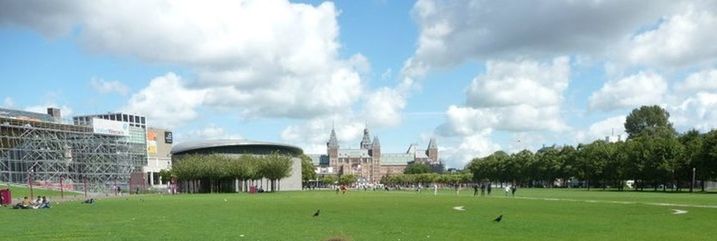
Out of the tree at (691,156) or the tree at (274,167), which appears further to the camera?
the tree at (274,167)

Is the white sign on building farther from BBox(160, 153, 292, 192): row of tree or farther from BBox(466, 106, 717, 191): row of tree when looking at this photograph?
BBox(466, 106, 717, 191): row of tree

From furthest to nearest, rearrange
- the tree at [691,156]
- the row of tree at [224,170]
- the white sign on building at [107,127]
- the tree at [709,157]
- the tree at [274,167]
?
1. the white sign on building at [107,127]
2. the tree at [274,167]
3. the row of tree at [224,170]
4. the tree at [691,156]
5. the tree at [709,157]

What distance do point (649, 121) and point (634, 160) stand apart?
50315 millimetres

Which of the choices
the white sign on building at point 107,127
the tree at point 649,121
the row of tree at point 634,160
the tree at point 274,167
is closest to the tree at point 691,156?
the row of tree at point 634,160

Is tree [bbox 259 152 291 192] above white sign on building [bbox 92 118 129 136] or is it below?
below

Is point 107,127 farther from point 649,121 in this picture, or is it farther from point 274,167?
point 649,121

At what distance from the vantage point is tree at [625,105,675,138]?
162 meters

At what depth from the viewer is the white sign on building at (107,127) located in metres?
150

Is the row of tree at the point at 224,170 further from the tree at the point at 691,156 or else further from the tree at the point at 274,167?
the tree at the point at 691,156

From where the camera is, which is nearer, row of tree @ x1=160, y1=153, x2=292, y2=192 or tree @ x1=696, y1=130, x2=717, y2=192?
tree @ x1=696, y1=130, x2=717, y2=192

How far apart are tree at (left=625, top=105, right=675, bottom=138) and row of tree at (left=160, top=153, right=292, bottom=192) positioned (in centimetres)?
8602

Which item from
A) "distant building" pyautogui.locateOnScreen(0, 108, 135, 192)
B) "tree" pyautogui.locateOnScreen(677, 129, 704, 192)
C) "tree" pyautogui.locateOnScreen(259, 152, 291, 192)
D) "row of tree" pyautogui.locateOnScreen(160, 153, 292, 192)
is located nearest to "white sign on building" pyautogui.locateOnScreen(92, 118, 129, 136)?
"distant building" pyautogui.locateOnScreen(0, 108, 135, 192)

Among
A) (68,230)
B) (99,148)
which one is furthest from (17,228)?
(99,148)

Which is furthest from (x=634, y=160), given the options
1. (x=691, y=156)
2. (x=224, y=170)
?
(x=224, y=170)
